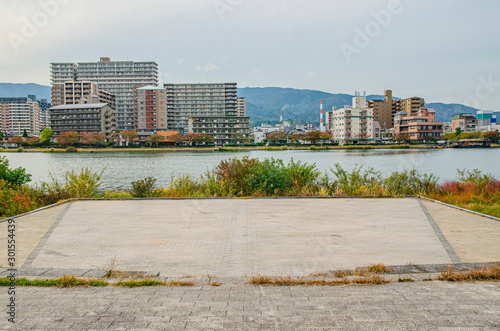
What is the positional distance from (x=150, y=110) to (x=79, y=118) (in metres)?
22.9

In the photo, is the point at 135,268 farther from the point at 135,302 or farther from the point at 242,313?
the point at 242,313

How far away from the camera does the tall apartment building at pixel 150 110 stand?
4887 inches

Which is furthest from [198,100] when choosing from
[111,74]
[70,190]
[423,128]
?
[70,190]

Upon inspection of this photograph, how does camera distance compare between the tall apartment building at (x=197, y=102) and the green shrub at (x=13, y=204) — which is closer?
the green shrub at (x=13, y=204)

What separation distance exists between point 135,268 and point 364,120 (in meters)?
126

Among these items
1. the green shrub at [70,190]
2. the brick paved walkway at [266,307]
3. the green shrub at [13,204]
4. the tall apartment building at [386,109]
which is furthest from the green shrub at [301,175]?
the tall apartment building at [386,109]

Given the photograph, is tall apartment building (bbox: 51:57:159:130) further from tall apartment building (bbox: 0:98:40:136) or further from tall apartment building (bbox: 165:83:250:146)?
tall apartment building (bbox: 0:98:40:136)

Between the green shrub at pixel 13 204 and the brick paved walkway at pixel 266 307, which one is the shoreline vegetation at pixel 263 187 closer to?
the green shrub at pixel 13 204

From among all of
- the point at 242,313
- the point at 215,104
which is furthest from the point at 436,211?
the point at 215,104

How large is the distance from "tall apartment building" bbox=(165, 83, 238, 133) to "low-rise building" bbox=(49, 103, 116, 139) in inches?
1208

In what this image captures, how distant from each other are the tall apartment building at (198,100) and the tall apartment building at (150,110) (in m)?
11.9

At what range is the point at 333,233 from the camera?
22.2 ft

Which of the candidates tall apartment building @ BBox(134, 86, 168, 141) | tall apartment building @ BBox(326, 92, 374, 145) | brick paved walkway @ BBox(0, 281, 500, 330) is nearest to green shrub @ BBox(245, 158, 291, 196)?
brick paved walkway @ BBox(0, 281, 500, 330)

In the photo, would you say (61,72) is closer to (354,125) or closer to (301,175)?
(354,125)
